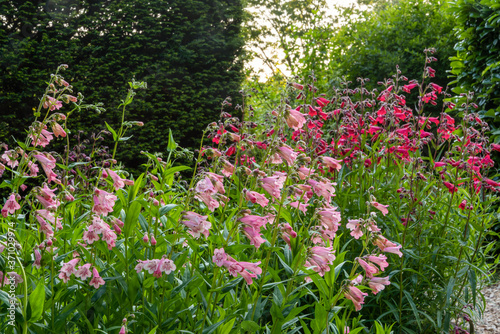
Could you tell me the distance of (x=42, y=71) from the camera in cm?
679

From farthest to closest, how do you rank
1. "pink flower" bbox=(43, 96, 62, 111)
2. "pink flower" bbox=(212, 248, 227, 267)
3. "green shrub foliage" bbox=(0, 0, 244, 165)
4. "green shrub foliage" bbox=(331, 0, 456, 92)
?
"green shrub foliage" bbox=(331, 0, 456, 92)
"green shrub foliage" bbox=(0, 0, 244, 165)
"pink flower" bbox=(43, 96, 62, 111)
"pink flower" bbox=(212, 248, 227, 267)

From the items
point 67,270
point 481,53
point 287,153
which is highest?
point 481,53

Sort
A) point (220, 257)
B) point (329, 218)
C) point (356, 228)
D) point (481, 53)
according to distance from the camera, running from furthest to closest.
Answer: point (481, 53)
point (356, 228)
point (329, 218)
point (220, 257)

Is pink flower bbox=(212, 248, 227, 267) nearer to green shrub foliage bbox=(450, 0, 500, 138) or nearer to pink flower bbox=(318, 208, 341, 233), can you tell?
pink flower bbox=(318, 208, 341, 233)

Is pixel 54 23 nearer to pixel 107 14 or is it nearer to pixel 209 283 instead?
pixel 107 14

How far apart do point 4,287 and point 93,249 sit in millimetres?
361

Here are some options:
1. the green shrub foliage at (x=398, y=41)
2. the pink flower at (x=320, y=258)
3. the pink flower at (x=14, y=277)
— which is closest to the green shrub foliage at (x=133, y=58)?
the green shrub foliage at (x=398, y=41)

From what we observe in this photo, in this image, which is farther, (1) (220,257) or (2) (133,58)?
(2) (133,58)

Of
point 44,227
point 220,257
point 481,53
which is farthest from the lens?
point 481,53

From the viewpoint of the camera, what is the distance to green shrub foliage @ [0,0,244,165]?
268 inches

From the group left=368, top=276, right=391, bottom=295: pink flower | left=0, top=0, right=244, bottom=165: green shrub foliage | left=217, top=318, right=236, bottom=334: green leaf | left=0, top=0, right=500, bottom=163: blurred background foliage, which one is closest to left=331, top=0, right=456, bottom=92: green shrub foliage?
left=0, top=0, right=500, bottom=163: blurred background foliage

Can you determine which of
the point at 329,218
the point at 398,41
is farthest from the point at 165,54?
the point at 329,218

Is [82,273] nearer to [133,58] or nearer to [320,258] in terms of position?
[320,258]

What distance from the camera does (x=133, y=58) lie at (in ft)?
24.8
